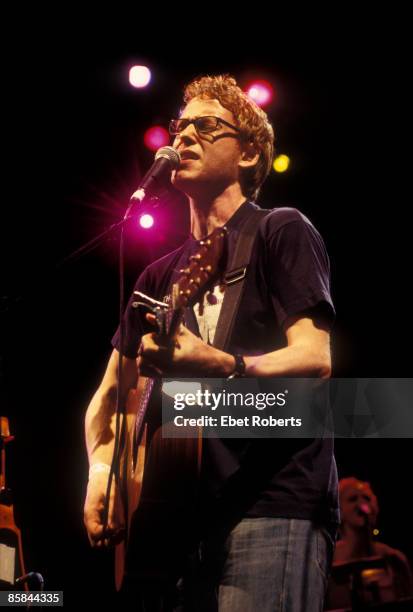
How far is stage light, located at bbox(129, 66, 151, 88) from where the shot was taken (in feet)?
18.1

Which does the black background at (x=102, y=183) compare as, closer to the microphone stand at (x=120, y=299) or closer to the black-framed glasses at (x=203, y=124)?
the microphone stand at (x=120, y=299)

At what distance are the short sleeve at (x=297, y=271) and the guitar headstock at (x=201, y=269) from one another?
0.18 metres

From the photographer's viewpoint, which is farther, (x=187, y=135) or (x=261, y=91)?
(x=261, y=91)

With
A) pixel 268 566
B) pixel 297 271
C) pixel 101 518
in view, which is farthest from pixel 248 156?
pixel 268 566

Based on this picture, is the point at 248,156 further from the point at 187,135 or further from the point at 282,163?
the point at 282,163

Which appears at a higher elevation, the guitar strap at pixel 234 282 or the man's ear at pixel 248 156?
the man's ear at pixel 248 156

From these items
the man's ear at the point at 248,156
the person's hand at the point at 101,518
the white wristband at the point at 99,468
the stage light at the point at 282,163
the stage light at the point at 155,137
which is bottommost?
the person's hand at the point at 101,518

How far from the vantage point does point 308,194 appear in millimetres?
6293

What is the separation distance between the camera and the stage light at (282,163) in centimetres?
613

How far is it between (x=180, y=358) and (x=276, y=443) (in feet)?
1.51

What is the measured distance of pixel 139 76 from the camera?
5.54 metres

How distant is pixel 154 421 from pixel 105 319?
3.84 m

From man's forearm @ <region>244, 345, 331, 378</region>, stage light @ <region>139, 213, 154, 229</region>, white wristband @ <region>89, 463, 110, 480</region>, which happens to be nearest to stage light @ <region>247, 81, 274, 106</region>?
stage light @ <region>139, 213, 154, 229</region>

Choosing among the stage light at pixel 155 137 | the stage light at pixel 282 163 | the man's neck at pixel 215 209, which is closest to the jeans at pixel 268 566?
the man's neck at pixel 215 209
